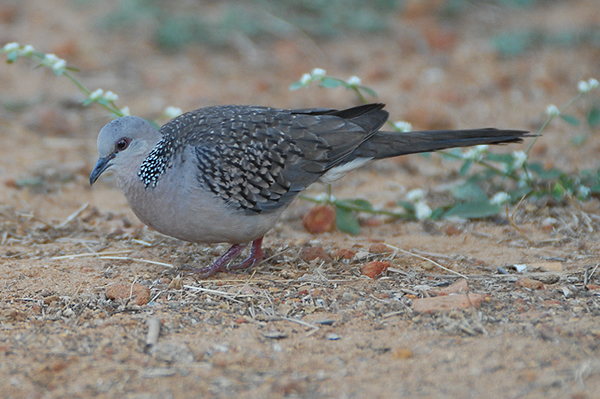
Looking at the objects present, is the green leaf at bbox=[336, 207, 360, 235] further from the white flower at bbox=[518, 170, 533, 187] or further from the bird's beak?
the bird's beak

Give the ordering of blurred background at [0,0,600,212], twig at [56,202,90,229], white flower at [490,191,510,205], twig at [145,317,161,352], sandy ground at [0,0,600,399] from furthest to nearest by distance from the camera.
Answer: blurred background at [0,0,600,212] < twig at [56,202,90,229] < white flower at [490,191,510,205] < twig at [145,317,161,352] < sandy ground at [0,0,600,399]

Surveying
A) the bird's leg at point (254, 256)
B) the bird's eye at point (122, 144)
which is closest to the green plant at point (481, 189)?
the bird's leg at point (254, 256)

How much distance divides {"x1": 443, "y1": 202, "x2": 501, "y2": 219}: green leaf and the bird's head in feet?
7.71

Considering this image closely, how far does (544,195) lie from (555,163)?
1134 mm

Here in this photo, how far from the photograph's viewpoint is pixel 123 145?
13.7 ft

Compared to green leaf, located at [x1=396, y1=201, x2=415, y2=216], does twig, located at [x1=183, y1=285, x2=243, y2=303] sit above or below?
below

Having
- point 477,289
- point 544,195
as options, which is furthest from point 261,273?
point 544,195

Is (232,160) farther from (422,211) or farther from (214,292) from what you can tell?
(422,211)

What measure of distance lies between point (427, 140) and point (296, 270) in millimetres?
1265

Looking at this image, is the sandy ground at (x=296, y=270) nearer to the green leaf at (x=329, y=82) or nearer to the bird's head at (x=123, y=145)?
the bird's head at (x=123, y=145)

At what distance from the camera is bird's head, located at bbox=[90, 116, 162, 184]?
13.6 ft

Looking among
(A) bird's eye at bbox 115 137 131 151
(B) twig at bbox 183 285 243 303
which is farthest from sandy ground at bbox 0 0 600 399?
(A) bird's eye at bbox 115 137 131 151

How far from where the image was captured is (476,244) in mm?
4816

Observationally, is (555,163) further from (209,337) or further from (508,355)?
(209,337)
